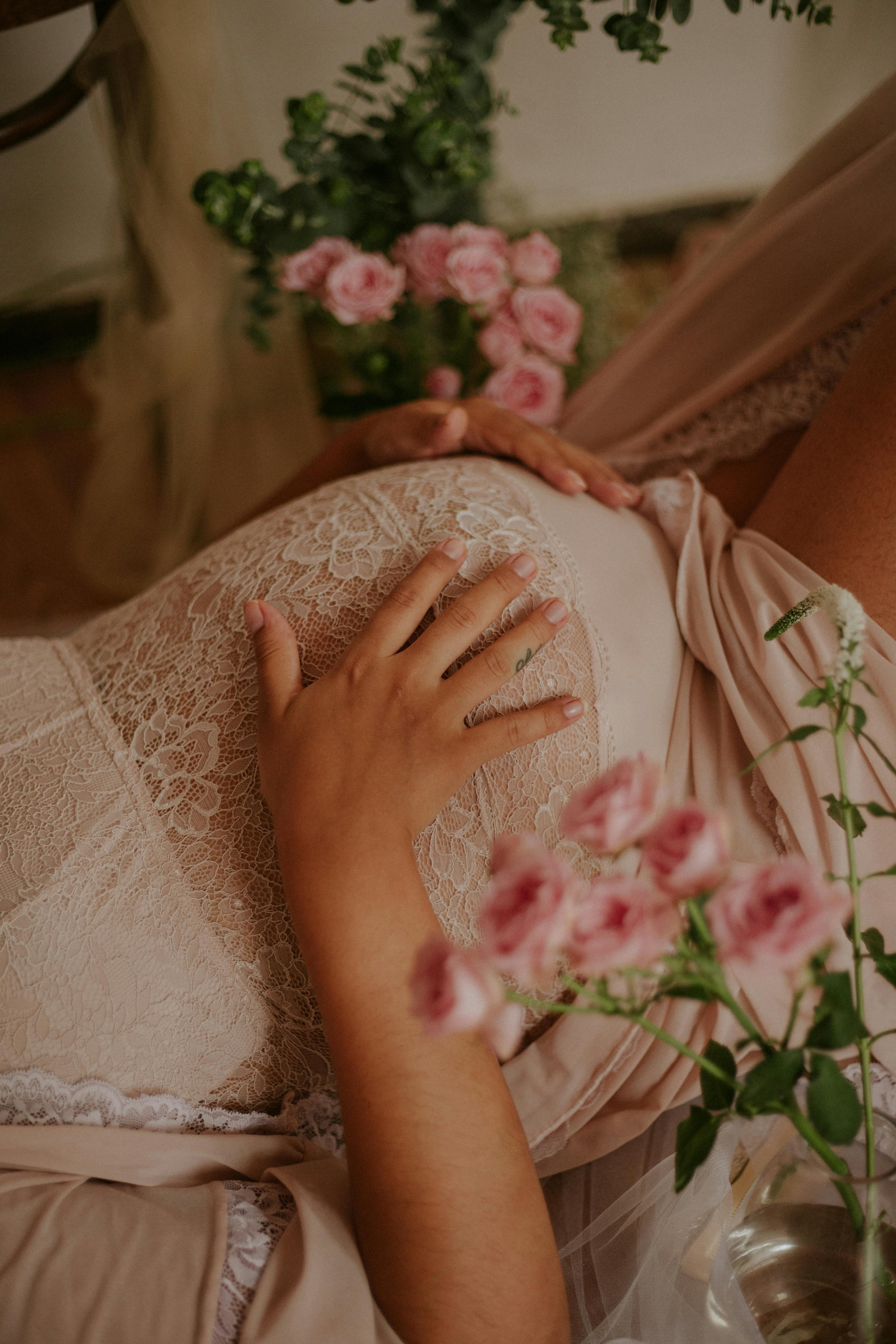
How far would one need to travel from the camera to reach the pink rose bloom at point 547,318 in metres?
1.35

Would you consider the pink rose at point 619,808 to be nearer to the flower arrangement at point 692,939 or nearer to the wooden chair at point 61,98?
the flower arrangement at point 692,939

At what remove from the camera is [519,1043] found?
849 mm

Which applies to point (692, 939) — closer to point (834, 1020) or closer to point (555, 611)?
point (834, 1020)

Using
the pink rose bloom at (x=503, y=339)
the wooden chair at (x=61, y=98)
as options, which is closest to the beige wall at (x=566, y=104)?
the wooden chair at (x=61, y=98)

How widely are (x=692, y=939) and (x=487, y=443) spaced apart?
2.68ft

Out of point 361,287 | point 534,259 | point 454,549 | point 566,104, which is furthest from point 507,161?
point 454,549

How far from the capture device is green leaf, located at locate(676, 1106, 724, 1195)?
0.41 m

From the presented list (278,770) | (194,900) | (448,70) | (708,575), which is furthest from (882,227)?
(194,900)

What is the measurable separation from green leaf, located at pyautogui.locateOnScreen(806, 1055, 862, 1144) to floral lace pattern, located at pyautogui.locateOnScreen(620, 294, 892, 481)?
83cm

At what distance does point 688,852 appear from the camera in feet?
1.11

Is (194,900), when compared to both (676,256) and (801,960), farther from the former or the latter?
(676,256)

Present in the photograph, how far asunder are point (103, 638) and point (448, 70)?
3.33 feet

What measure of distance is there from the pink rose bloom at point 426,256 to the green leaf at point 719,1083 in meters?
1.23

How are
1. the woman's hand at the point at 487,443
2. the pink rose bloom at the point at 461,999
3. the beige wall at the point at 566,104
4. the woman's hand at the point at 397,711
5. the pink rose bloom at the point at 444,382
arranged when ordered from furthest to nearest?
the beige wall at the point at 566,104 < the pink rose bloom at the point at 444,382 < the woman's hand at the point at 487,443 < the woman's hand at the point at 397,711 < the pink rose bloom at the point at 461,999
